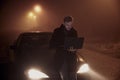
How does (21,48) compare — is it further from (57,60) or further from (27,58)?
(57,60)

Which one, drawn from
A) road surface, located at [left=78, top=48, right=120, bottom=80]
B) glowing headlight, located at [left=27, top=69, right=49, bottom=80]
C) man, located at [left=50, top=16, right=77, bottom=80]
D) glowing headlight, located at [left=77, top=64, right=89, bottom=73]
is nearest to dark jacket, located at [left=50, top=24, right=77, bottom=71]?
man, located at [left=50, top=16, right=77, bottom=80]

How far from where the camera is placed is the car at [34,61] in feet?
24.8

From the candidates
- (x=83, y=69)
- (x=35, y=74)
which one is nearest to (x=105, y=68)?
(x=83, y=69)

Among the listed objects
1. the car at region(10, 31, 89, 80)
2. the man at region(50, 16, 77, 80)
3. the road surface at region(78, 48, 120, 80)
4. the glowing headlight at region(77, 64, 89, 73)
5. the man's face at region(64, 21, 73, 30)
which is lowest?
the road surface at region(78, 48, 120, 80)

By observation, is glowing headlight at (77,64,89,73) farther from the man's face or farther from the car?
the man's face

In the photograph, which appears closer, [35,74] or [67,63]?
[67,63]

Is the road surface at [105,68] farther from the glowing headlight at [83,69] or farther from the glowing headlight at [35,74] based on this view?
the glowing headlight at [35,74]

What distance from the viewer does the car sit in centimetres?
755

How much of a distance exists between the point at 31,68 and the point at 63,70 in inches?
38.5

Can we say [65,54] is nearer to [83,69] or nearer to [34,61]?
[83,69]

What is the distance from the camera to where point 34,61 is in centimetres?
821

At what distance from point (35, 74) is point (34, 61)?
0.74 metres

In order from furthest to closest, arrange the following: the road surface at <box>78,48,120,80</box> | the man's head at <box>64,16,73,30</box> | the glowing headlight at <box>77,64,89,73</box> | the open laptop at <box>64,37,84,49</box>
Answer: the road surface at <box>78,48,120,80</box> < the glowing headlight at <box>77,64,89,73</box> < the open laptop at <box>64,37,84,49</box> < the man's head at <box>64,16,73,30</box>

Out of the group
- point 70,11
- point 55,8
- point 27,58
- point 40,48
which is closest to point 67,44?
point 27,58
